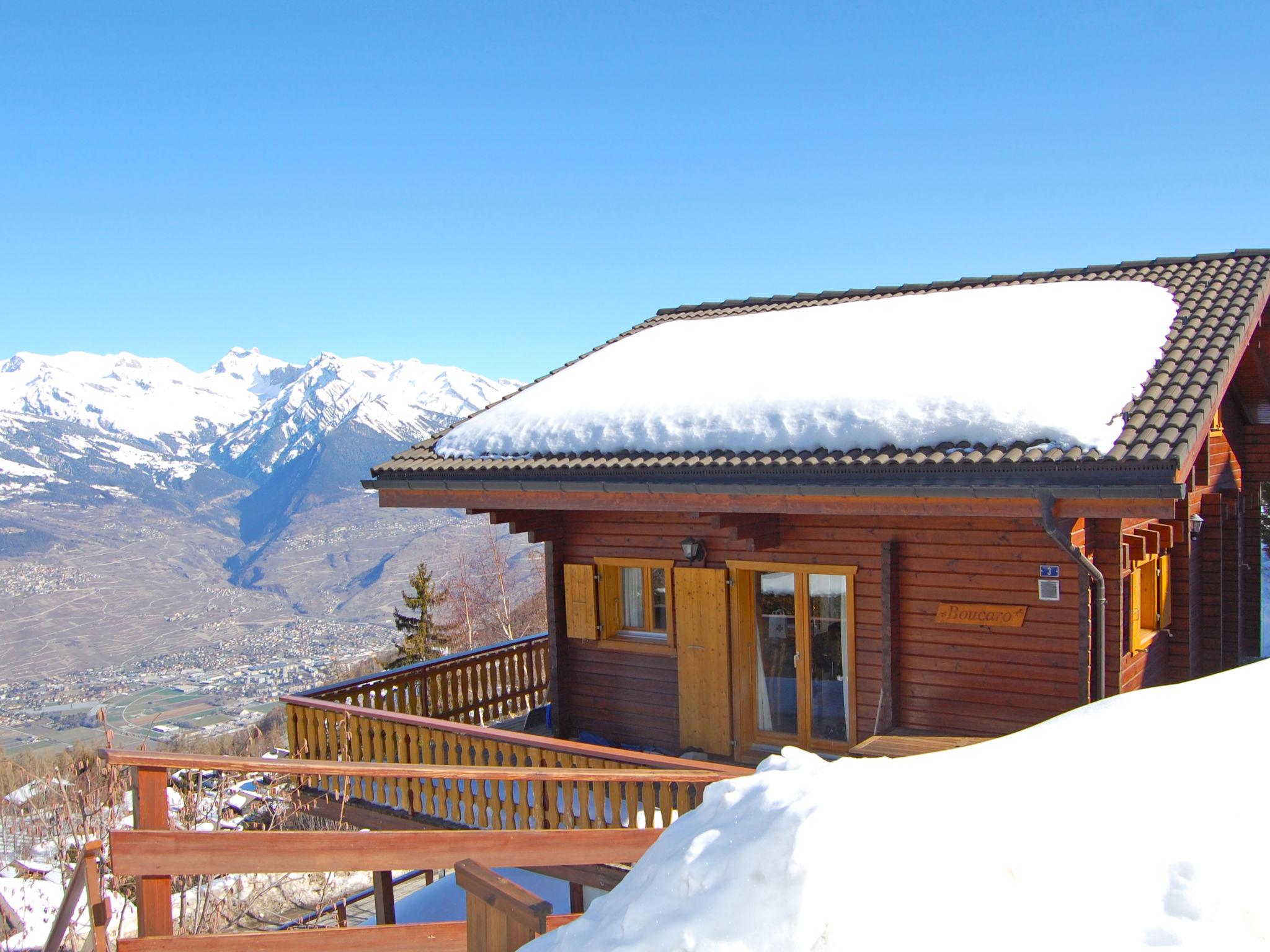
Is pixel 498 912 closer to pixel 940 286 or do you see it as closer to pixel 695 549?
pixel 695 549

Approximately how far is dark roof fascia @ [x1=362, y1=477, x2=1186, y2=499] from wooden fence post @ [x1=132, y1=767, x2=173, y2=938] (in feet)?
15.8

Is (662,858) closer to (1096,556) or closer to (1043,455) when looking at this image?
(1043,455)

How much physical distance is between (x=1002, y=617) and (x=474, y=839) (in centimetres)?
536

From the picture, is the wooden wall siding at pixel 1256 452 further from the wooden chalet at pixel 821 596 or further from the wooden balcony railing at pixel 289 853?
the wooden balcony railing at pixel 289 853

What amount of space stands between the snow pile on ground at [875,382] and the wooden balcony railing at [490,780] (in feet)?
8.18

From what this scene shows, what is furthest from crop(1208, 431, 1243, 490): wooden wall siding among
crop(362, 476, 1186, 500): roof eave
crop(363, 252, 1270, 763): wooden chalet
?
crop(362, 476, 1186, 500): roof eave

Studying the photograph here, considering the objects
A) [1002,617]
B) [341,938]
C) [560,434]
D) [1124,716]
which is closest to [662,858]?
[341,938]

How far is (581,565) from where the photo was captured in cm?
959

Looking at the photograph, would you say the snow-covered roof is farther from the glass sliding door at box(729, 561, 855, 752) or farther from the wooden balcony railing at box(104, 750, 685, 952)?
the wooden balcony railing at box(104, 750, 685, 952)

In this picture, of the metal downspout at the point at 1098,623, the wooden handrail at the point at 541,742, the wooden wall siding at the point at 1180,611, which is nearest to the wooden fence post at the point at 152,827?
the wooden handrail at the point at 541,742

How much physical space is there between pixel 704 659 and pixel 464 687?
3.17 metres

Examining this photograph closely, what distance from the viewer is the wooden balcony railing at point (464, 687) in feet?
32.2

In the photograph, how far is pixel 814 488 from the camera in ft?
23.0

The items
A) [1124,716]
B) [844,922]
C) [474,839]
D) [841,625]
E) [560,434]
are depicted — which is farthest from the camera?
[560,434]
